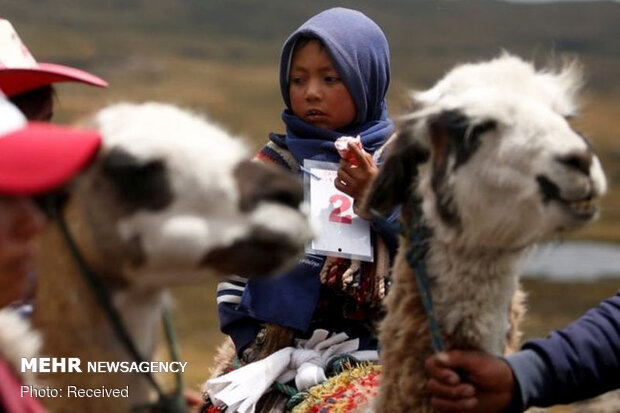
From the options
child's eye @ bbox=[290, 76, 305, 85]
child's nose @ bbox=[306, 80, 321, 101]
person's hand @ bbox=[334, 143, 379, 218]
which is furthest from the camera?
child's eye @ bbox=[290, 76, 305, 85]

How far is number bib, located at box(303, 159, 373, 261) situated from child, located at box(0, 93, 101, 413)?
154 centimetres

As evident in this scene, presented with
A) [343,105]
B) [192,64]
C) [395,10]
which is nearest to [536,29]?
[395,10]

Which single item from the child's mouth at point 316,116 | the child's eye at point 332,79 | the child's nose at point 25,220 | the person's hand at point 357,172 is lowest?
the person's hand at point 357,172

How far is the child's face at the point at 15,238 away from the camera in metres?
2.10

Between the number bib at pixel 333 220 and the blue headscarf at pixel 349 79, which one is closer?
the number bib at pixel 333 220

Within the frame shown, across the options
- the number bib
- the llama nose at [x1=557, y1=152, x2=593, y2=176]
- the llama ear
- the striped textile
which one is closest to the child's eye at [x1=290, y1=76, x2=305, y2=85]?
the number bib

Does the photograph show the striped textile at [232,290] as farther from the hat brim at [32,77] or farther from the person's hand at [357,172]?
the hat brim at [32,77]

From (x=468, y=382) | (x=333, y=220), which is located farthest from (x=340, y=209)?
(x=468, y=382)

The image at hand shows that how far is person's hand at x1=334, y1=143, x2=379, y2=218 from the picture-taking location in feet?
11.5

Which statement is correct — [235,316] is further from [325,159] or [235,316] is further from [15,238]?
[15,238]

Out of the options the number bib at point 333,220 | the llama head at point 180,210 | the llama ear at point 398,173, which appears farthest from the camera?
the number bib at point 333,220

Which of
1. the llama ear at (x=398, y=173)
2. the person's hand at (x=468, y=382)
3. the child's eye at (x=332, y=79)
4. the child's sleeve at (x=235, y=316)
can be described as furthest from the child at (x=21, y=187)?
the child's eye at (x=332, y=79)

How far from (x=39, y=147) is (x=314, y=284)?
5.77 feet

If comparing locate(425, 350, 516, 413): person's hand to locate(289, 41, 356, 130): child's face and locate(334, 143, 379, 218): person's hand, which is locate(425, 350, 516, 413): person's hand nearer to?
locate(334, 143, 379, 218): person's hand
